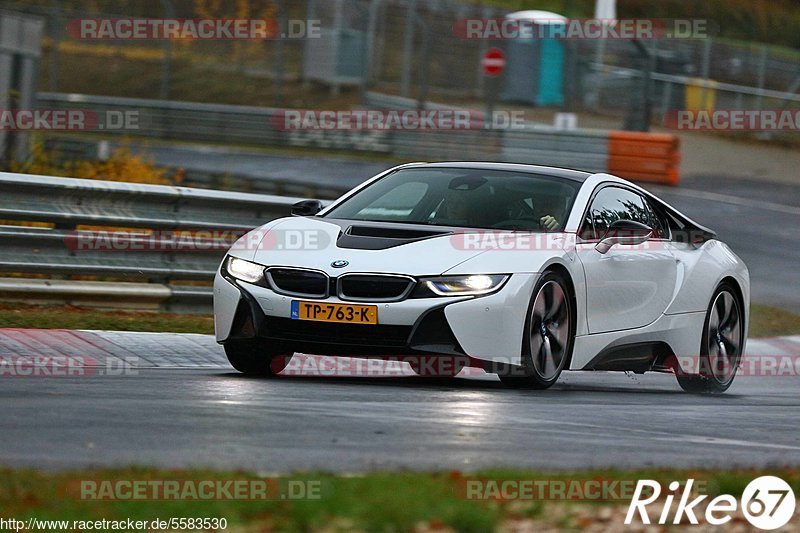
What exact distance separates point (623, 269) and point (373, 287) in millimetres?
1956

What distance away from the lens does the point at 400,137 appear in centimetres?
3322

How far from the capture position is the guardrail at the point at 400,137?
1139 inches

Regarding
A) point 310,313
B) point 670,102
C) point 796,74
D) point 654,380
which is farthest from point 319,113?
point 310,313

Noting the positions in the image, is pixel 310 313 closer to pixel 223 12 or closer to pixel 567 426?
pixel 567 426

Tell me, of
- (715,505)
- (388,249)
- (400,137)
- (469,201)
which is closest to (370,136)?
(400,137)

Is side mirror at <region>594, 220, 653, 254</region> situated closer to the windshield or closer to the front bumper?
the windshield

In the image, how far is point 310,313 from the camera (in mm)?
8273

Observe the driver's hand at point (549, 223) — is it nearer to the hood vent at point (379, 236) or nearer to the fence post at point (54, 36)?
the hood vent at point (379, 236)

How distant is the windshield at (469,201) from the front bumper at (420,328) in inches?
34.3

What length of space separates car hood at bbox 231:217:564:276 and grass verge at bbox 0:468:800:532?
2.84m

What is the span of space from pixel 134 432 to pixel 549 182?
4.05 metres

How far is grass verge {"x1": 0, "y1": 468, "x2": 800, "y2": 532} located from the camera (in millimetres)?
4535

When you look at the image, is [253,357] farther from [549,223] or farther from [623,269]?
[623,269]

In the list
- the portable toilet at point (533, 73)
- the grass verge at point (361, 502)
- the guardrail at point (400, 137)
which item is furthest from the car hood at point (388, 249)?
the portable toilet at point (533, 73)
